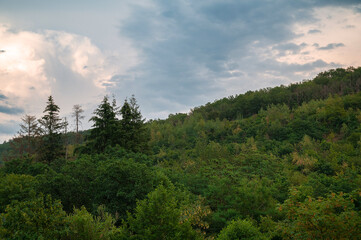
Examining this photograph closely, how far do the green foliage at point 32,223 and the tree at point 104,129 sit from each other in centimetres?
2363

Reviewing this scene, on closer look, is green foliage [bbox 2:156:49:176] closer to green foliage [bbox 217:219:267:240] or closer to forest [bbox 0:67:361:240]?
forest [bbox 0:67:361:240]

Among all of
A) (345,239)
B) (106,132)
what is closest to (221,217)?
(345,239)

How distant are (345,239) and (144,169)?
14703 millimetres

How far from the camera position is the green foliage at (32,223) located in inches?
486

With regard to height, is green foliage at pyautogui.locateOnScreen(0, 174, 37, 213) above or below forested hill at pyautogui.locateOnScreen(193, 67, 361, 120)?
below

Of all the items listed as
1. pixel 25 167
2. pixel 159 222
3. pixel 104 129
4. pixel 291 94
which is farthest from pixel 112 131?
pixel 291 94

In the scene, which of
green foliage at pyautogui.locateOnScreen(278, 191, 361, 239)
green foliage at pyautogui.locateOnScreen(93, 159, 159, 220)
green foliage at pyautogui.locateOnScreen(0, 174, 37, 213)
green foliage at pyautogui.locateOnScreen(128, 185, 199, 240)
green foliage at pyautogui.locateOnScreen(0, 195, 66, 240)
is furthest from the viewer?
green foliage at pyautogui.locateOnScreen(0, 174, 37, 213)

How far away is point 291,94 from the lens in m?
93.8

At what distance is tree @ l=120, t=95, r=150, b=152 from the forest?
14 centimetres

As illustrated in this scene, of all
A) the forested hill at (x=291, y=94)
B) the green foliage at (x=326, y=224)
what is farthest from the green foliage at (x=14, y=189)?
the forested hill at (x=291, y=94)

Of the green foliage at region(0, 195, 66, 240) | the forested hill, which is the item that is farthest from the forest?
the forested hill

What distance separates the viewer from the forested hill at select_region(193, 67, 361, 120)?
89125mm

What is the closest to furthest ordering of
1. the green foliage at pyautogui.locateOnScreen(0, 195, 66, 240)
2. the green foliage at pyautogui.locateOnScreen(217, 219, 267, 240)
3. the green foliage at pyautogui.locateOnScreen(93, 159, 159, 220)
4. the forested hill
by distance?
1. the green foliage at pyautogui.locateOnScreen(0, 195, 66, 240)
2. the green foliage at pyautogui.locateOnScreen(217, 219, 267, 240)
3. the green foliage at pyautogui.locateOnScreen(93, 159, 159, 220)
4. the forested hill

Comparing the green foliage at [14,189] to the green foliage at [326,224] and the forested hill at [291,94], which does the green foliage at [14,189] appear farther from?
the forested hill at [291,94]
